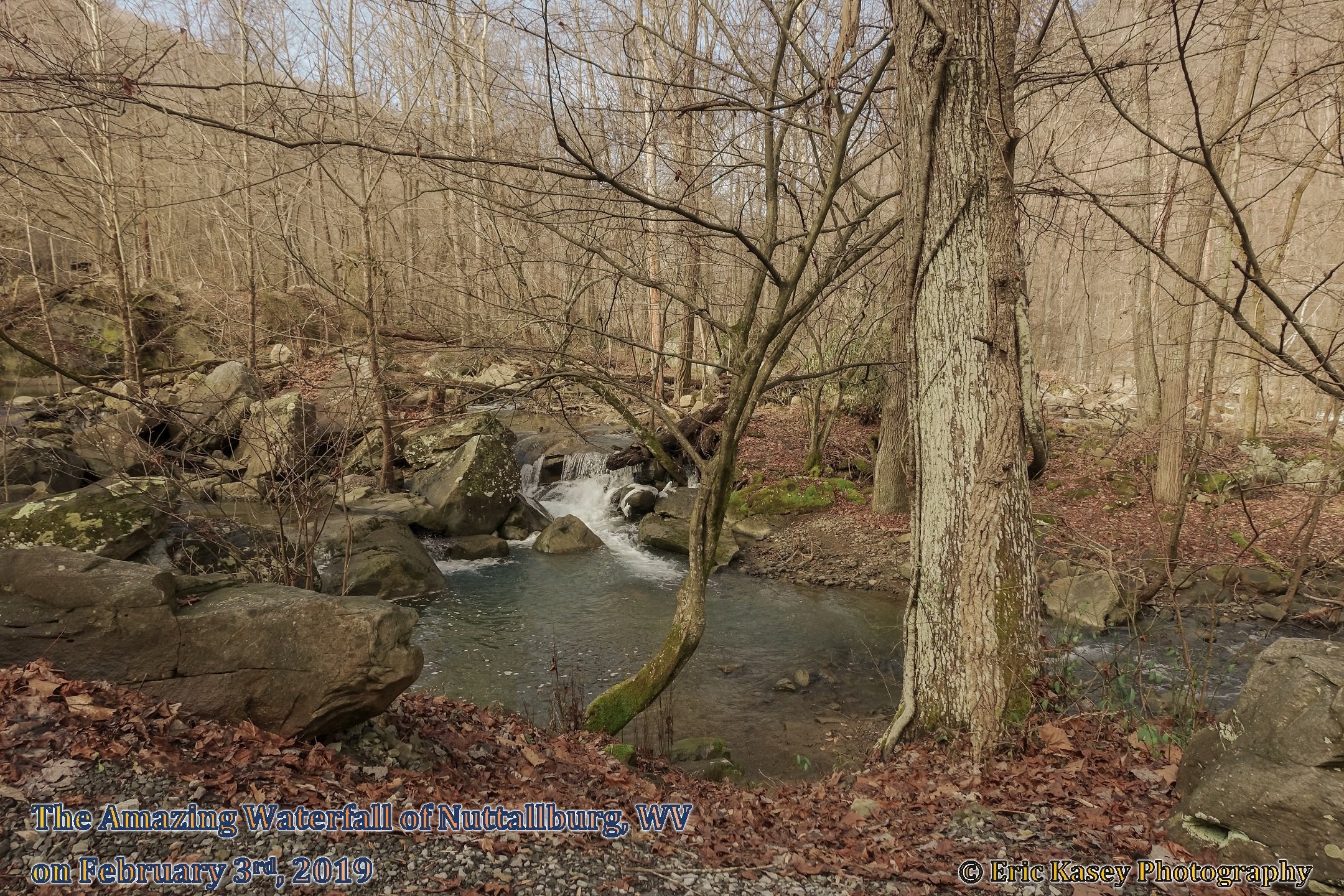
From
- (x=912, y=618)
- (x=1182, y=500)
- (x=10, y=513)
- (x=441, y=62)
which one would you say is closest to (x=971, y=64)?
(x=912, y=618)

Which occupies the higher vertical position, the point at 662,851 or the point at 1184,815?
the point at 1184,815

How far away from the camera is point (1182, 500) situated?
725 centimetres

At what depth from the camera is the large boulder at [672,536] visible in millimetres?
11513

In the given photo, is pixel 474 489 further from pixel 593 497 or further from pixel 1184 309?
pixel 1184 309

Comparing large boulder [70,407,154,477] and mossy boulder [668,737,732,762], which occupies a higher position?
large boulder [70,407,154,477]

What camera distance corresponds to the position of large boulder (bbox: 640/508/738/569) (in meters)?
11.5

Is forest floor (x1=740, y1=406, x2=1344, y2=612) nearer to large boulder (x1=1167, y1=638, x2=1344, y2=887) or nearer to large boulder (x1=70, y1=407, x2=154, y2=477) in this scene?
large boulder (x1=1167, y1=638, x2=1344, y2=887)

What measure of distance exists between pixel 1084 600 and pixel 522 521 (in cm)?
850

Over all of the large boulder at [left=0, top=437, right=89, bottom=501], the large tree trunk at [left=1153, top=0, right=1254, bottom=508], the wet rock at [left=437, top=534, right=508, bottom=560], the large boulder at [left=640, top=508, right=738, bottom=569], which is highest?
the large tree trunk at [left=1153, top=0, right=1254, bottom=508]

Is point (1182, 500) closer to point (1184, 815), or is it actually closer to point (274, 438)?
point (1184, 815)

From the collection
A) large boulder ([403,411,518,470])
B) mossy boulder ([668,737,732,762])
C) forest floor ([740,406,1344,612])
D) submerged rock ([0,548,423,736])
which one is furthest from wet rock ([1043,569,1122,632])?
large boulder ([403,411,518,470])

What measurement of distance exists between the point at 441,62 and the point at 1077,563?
1262 centimetres

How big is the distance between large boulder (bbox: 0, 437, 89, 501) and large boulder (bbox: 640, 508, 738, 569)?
784 cm

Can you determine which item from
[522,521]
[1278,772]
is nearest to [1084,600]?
[1278,772]
